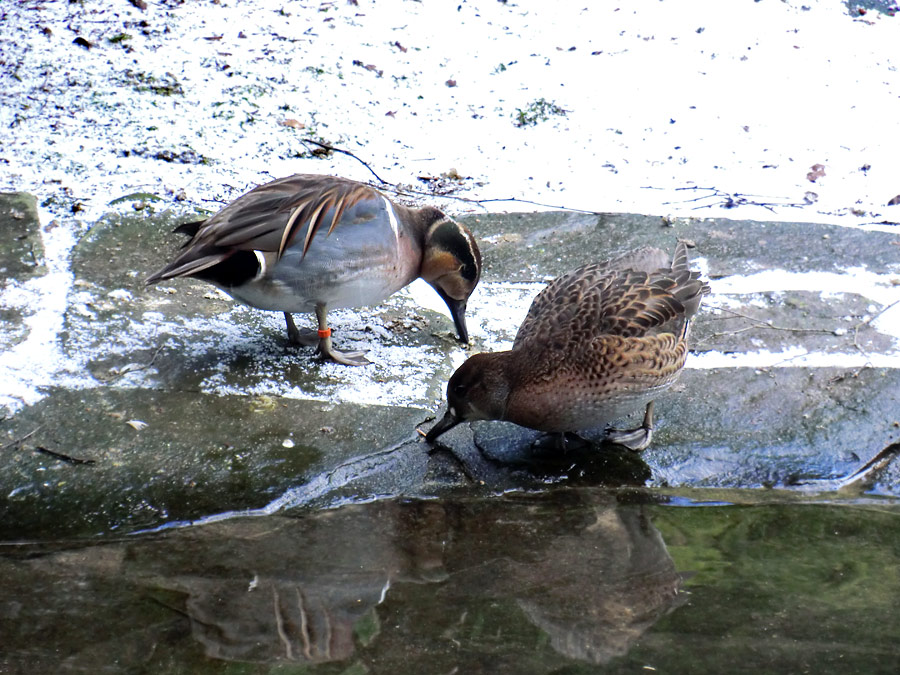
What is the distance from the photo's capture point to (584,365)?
395 cm

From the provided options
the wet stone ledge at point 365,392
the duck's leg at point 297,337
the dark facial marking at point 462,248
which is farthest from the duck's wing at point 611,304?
the duck's leg at point 297,337

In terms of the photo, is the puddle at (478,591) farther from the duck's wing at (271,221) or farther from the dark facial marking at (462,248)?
the dark facial marking at (462,248)

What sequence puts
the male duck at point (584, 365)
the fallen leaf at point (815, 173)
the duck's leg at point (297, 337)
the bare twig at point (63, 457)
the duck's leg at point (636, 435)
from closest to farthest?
the bare twig at point (63, 457), the male duck at point (584, 365), the duck's leg at point (636, 435), the duck's leg at point (297, 337), the fallen leaf at point (815, 173)

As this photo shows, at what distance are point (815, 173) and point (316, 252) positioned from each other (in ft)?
12.1

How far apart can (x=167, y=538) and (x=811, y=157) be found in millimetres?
5086

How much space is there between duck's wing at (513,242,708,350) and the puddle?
2.28ft

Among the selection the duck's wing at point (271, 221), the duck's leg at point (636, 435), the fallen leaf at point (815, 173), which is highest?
the fallen leaf at point (815, 173)

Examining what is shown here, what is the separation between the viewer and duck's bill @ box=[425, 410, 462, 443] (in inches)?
160

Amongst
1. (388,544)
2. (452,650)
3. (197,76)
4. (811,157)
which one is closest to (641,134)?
(811,157)

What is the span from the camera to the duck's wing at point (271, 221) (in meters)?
4.35

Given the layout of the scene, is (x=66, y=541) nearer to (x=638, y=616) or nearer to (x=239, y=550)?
(x=239, y=550)

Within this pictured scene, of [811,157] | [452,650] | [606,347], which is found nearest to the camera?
[452,650]

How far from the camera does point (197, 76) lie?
6879 mm

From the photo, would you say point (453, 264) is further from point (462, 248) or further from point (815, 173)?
point (815, 173)
